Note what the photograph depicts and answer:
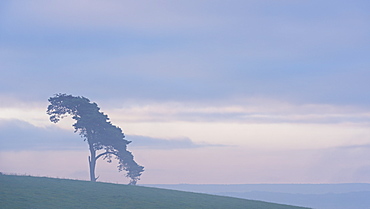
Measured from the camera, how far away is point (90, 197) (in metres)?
54.0

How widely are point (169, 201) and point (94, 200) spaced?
8.77 metres

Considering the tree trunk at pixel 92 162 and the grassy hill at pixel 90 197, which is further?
the tree trunk at pixel 92 162

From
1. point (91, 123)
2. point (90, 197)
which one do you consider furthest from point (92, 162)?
point (90, 197)

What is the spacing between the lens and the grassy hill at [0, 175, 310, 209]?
47719 mm

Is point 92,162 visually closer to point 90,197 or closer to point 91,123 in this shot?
point 91,123

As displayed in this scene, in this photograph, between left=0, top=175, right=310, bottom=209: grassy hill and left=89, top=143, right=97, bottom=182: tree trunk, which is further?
left=89, top=143, right=97, bottom=182: tree trunk

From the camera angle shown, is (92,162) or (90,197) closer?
(90,197)

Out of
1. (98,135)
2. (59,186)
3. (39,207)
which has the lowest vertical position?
(39,207)

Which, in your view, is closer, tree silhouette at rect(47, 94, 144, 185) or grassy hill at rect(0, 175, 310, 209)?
grassy hill at rect(0, 175, 310, 209)

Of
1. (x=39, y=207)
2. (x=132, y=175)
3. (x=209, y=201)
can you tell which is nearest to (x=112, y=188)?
(x=209, y=201)

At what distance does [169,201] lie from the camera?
5806 centimetres

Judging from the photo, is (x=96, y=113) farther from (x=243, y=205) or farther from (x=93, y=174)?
(x=243, y=205)

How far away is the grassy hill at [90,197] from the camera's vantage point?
4772cm

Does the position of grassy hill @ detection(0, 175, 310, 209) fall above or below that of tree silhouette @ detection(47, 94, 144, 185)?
below
